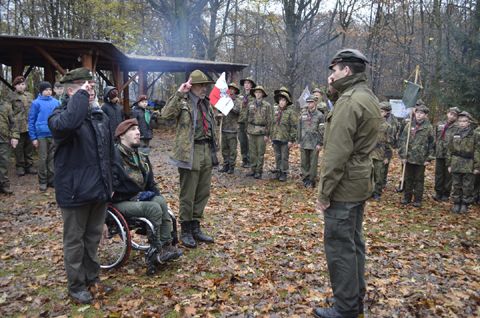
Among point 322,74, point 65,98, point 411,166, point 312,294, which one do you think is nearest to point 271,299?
point 312,294

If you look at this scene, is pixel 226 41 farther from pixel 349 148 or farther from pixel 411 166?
pixel 349 148

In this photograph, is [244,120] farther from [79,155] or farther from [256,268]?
[79,155]

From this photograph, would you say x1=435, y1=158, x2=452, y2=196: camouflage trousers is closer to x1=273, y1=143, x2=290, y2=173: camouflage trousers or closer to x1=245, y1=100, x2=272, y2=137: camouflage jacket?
x1=273, y1=143, x2=290, y2=173: camouflage trousers

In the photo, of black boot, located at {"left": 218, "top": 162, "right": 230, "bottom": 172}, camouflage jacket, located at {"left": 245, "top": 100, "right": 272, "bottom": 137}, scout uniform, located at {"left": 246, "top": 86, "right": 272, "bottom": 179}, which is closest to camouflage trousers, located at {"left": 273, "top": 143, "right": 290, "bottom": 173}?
scout uniform, located at {"left": 246, "top": 86, "right": 272, "bottom": 179}

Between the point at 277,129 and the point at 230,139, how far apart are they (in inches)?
61.8

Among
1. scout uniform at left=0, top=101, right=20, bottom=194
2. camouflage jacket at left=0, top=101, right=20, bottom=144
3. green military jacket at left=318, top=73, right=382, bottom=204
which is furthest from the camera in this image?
camouflage jacket at left=0, top=101, right=20, bottom=144

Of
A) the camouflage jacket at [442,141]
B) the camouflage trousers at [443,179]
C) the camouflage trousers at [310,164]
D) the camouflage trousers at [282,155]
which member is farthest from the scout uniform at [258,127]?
the camouflage trousers at [443,179]

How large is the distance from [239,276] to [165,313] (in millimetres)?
1100

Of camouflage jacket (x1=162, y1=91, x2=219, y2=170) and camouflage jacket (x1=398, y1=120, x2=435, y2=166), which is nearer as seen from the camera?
camouflage jacket (x1=162, y1=91, x2=219, y2=170)

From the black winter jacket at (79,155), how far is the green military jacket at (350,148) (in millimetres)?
2198

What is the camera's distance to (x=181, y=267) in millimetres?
4359

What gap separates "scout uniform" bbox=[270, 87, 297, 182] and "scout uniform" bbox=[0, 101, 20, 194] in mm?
6606

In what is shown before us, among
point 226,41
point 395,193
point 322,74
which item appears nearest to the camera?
point 395,193

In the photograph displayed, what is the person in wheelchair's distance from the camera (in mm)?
4066
